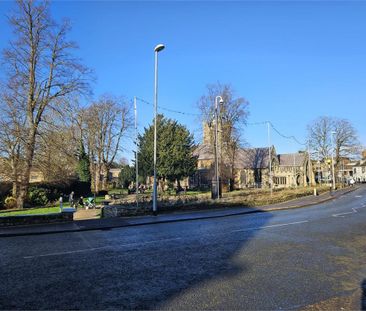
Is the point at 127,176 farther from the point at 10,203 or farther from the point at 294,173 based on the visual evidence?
the point at 10,203

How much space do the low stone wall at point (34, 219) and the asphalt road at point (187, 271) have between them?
13.5 ft

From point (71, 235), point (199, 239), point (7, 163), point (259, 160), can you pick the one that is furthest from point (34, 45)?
point (259, 160)

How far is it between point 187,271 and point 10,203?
84.2 ft

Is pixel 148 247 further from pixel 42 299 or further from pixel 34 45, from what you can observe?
pixel 34 45

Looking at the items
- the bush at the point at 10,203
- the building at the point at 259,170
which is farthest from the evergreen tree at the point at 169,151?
the bush at the point at 10,203

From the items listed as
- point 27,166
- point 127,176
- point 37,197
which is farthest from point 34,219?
point 127,176

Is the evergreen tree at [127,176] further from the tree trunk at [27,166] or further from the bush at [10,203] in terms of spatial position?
the tree trunk at [27,166]

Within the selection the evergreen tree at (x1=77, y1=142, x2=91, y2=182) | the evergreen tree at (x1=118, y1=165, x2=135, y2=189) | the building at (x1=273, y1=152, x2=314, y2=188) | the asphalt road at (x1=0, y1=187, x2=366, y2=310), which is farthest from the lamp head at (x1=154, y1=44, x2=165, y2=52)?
the building at (x1=273, y1=152, x2=314, y2=188)

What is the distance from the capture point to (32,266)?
846 centimetres

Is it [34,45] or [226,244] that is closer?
[226,244]

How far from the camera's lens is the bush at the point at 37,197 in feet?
103

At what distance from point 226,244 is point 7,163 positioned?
73.7 ft

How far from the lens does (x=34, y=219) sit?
1730cm

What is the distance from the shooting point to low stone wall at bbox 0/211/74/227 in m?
16.6
